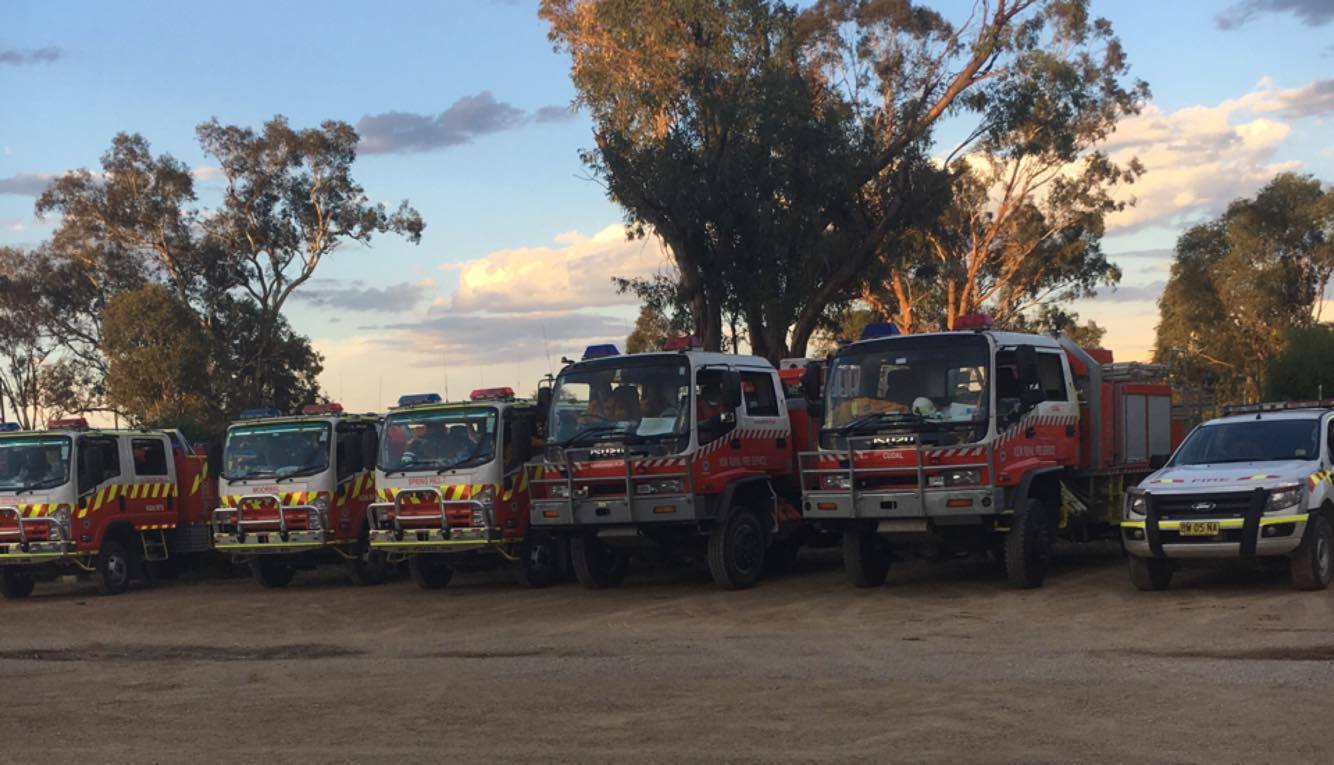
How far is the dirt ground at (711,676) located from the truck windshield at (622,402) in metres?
1.98

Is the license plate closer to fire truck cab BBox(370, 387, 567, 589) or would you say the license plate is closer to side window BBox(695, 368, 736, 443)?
side window BBox(695, 368, 736, 443)

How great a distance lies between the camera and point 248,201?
49.7 m

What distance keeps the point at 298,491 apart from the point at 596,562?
444cm

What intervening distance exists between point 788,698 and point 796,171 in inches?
940

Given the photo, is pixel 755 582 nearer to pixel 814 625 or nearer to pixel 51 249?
pixel 814 625

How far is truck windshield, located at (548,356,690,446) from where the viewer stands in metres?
16.9

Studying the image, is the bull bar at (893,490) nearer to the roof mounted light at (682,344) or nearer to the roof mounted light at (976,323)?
the roof mounted light at (976,323)

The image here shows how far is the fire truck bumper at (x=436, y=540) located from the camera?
1820 centimetres

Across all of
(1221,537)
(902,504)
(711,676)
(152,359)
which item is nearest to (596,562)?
(902,504)

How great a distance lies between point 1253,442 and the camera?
1576 centimetres

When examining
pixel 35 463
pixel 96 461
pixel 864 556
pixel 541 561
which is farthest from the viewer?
pixel 96 461

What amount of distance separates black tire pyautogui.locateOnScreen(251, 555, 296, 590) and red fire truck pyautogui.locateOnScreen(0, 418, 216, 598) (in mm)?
1767

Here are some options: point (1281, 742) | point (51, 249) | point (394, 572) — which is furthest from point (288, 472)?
point (51, 249)

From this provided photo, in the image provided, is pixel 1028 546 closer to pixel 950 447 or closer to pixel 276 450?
pixel 950 447
